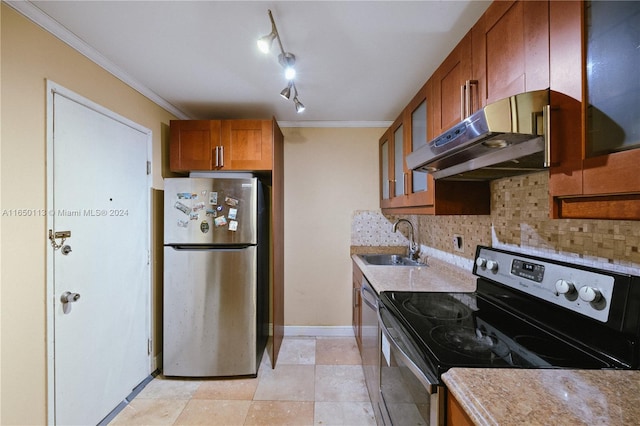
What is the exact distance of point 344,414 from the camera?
1.75 meters

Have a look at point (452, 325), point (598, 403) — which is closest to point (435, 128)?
point (452, 325)

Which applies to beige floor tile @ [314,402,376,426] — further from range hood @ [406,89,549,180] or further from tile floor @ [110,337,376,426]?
range hood @ [406,89,549,180]

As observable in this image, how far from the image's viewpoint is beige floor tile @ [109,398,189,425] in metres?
1.70

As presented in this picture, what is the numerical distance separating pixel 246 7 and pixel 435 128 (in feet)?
3.91

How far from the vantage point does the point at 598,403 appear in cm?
61

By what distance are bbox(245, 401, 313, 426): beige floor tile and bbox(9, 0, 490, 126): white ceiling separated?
2.38 m

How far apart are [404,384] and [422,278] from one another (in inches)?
34.5

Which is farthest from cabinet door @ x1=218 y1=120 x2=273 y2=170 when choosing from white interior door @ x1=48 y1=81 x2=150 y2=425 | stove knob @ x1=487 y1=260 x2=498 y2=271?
stove knob @ x1=487 y1=260 x2=498 y2=271

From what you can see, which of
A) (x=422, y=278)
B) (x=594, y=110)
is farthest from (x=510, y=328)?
(x=594, y=110)

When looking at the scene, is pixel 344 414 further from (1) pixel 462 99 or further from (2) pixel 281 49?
(2) pixel 281 49

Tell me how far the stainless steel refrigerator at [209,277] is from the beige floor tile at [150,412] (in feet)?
0.82

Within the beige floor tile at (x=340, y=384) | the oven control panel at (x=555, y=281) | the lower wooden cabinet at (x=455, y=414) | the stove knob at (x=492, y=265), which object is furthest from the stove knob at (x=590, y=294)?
the beige floor tile at (x=340, y=384)

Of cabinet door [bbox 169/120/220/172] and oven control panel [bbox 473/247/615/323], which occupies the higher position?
cabinet door [bbox 169/120/220/172]

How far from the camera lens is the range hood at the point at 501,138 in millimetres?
793
